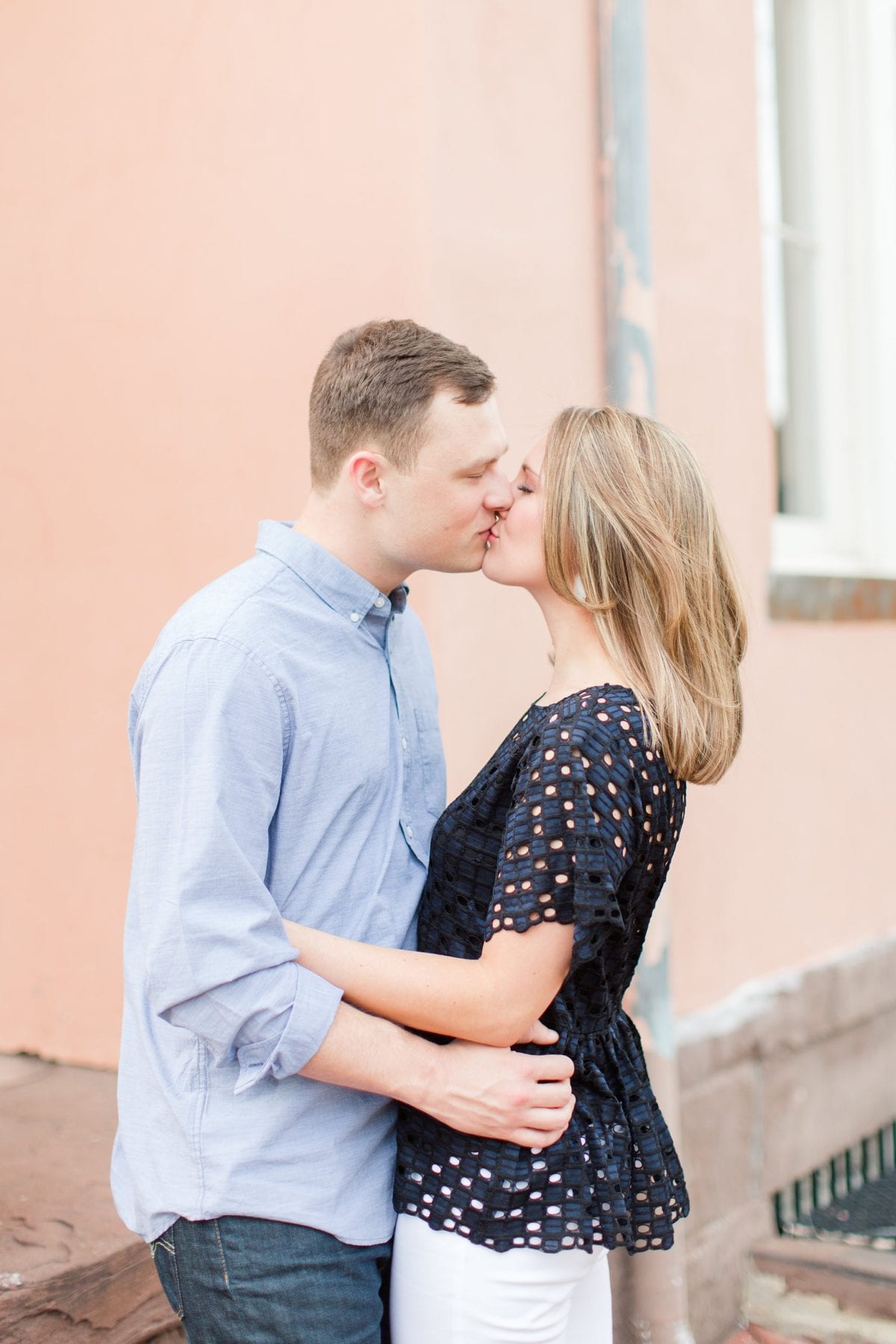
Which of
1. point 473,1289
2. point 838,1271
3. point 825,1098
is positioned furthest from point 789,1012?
point 473,1289

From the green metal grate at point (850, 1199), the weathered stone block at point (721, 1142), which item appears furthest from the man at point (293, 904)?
the green metal grate at point (850, 1199)

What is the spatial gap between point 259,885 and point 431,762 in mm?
457

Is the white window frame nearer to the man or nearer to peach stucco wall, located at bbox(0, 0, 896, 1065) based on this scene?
peach stucco wall, located at bbox(0, 0, 896, 1065)

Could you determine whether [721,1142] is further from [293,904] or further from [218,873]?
[218,873]

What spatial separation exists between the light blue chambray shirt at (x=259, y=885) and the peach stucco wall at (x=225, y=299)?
2.82 ft

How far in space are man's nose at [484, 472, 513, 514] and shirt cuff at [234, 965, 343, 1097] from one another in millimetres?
695

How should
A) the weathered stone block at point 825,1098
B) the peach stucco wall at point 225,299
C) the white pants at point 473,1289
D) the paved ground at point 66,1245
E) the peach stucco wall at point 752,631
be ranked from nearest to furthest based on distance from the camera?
the white pants at point 473,1289 → the paved ground at point 66,1245 → the peach stucco wall at point 225,299 → the peach stucco wall at point 752,631 → the weathered stone block at point 825,1098

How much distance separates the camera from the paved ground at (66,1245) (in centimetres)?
203

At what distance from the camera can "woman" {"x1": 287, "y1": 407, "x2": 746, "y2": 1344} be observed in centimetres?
161

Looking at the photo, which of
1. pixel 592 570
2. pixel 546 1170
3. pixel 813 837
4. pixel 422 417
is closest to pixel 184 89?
pixel 422 417

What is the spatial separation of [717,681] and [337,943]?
1.98 ft

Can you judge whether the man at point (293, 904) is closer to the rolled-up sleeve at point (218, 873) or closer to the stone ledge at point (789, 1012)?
the rolled-up sleeve at point (218, 873)

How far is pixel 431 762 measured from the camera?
6.41 feet

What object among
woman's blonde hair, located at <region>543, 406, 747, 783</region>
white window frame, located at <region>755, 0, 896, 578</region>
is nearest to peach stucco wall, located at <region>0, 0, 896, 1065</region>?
woman's blonde hair, located at <region>543, 406, 747, 783</region>
